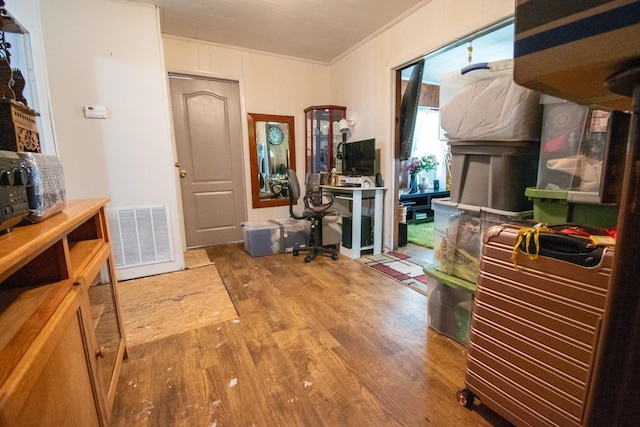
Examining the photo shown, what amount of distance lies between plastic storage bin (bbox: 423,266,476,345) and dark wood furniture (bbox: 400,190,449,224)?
10.3 feet

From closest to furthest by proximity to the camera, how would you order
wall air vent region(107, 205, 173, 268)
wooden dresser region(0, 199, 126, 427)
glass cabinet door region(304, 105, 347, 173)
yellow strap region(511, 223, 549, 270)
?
wooden dresser region(0, 199, 126, 427)
yellow strap region(511, 223, 549, 270)
wall air vent region(107, 205, 173, 268)
glass cabinet door region(304, 105, 347, 173)

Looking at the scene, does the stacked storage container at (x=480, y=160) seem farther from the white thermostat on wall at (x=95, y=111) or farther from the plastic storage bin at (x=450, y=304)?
the white thermostat on wall at (x=95, y=111)

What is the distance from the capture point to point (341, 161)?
382 cm

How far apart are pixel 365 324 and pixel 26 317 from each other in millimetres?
1593

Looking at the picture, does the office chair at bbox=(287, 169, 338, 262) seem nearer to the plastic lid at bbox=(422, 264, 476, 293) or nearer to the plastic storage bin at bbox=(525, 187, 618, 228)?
the plastic lid at bbox=(422, 264, 476, 293)

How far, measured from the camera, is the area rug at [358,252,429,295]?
2457 mm

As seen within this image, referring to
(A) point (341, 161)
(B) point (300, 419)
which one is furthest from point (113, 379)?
(A) point (341, 161)

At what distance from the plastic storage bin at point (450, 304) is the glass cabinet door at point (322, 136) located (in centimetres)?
254

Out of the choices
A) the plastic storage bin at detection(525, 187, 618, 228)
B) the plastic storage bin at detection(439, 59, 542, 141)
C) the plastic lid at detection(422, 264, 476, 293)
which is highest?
the plastic storage bin at detection(439, 59, 542, 141)

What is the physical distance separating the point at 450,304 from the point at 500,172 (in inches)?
30.3

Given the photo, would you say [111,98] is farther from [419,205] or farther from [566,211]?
[419,205]

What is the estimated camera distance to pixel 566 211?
1164 mm

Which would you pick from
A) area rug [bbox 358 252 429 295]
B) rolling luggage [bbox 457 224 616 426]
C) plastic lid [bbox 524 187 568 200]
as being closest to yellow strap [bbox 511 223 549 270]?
rolling luggage [bbox 457 224 616 426]

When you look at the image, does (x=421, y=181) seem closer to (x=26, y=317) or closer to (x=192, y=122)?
(x=192, y=122)
